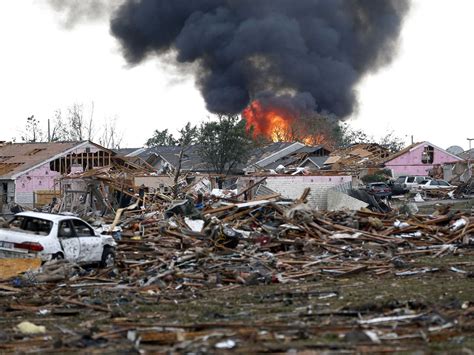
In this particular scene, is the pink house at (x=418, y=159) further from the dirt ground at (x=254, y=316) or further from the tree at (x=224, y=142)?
the dirt ground at (x=254, y=316)

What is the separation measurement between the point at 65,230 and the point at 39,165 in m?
37.4

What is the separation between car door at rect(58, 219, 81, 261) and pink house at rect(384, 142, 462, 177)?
50.2 metres

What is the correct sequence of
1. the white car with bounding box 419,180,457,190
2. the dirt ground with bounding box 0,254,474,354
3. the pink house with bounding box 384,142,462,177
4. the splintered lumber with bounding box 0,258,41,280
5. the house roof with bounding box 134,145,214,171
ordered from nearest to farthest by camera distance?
the dirt ground with bounding box 0,254,474,354 < the splintered lumber with bounding box 0,258,41,280 < the white car with bounding box 419,180,457,190 < the pink house with bounding box 384,142,462,177 < the house roof with bounding box 134,145,214,171

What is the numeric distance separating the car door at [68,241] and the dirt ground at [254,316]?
4.31 ft

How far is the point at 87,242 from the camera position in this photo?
16922 mm

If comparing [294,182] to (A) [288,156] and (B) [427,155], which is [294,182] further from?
(B) [427,155]

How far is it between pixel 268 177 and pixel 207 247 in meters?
22.0

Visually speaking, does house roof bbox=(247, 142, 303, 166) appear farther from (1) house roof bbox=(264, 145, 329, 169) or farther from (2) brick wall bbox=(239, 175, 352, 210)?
(2) brick wall bbox=(239, 175, 352, 210)

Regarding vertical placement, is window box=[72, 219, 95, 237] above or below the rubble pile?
above

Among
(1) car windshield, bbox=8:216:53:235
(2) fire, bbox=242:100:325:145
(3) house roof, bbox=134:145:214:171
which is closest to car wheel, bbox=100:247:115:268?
(1) car windshield, bbox=8:216:53:235

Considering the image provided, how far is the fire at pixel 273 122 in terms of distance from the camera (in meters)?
72.0

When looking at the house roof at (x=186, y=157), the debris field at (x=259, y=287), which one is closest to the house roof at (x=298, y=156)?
the house roof at (x=186, y=157)

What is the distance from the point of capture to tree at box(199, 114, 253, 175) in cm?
6175

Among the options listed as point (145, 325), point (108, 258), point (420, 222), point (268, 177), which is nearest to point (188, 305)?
point (145, 325)
